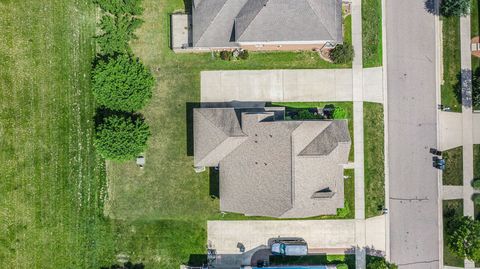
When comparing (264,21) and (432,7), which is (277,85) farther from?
(432,7)

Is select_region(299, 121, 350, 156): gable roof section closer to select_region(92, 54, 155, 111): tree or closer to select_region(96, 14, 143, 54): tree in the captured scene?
select_region(92, 54, 155, 111): tree

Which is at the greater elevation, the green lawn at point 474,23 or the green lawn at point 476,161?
the green lawn at point 474,23

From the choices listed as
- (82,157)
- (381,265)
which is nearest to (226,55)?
(82,157)

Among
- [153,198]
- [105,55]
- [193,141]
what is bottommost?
[153,198]

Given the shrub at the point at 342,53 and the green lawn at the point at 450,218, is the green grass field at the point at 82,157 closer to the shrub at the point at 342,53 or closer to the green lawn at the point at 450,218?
the shrub at the point at 342,53

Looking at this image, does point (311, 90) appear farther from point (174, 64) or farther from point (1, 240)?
point (1, 240)

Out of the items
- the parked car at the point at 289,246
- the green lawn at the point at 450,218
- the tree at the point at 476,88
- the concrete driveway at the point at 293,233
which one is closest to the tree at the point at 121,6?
the concrete driveway at the point at 293,233

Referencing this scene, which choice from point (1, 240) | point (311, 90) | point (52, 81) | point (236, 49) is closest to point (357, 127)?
point (311, 90)
